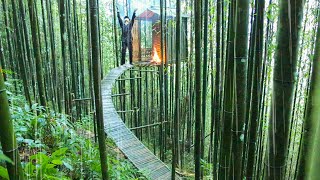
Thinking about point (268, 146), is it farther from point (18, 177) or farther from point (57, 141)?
point (57, 141)

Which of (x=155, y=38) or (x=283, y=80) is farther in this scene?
(x=155, y=38)

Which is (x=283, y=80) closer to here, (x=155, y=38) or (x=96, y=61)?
(x=96, y=61)

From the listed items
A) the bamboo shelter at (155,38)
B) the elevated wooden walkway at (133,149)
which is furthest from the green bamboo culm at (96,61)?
the bamboo shelter at (155,38)

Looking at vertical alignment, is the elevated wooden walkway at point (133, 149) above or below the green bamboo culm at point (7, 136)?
below

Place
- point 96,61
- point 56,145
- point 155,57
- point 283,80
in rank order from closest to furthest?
1. point 283,80
2. point 96,61
3. point 56,145
4. point 155,57

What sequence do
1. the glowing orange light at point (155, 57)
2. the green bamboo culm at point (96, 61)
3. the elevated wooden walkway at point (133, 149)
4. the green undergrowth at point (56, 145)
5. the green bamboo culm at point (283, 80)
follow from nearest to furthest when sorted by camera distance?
the green bamboo culm at point (283, 80) → the green bamboo culm at point (96, 61) → the green undergrowth at point (56, 145) → the elevated wooden walkway at point (133, 149) → the glowing orange light at point (155, 57)

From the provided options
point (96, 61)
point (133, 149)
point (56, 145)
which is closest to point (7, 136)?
point (96, 61)

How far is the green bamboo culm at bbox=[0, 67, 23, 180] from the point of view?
114 cm

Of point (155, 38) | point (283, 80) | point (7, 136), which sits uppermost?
point (155, 38)

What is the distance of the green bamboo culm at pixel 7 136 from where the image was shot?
1141 millimetres

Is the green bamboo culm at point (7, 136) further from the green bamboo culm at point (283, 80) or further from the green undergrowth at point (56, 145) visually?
the green undergrowth at point (56, 145)

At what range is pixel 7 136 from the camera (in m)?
1.18

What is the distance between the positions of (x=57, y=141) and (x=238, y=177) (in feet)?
6.72

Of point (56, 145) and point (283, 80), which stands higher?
point (283, 80)
